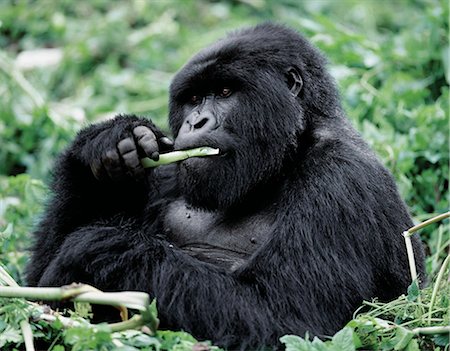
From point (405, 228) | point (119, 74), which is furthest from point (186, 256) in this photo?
point (119, 74)

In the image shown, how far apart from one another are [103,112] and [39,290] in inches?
195

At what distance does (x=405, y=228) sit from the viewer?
450 cm

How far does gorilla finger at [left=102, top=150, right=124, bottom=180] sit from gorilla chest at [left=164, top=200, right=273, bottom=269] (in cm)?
51

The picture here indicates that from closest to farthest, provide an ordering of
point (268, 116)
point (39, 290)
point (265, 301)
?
point (39, 290) < point (265, 301) < point (268, 116)

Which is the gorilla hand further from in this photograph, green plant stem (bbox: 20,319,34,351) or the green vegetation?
green plant stem (bbox: 20,319,34,351)

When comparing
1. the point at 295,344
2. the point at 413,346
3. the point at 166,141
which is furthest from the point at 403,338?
the point at 166,141

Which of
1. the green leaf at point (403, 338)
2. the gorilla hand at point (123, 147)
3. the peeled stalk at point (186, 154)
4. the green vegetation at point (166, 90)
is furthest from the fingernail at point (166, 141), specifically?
the green leaf at point (403, 338)

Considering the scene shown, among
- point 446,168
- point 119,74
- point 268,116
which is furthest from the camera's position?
point 119,74

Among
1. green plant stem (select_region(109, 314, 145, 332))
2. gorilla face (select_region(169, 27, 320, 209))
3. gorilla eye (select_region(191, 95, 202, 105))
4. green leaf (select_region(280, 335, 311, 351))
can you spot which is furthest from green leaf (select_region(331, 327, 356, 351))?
gorilla eye (select_region(191, 95, 202, 105))

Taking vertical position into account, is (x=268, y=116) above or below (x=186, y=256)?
above

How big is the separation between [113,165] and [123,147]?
4.5 inches

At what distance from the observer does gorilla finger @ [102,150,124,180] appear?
4309 mm

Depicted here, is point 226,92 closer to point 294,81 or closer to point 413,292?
point 294,81

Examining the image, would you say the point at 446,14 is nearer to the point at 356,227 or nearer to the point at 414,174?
the point at 414,174
